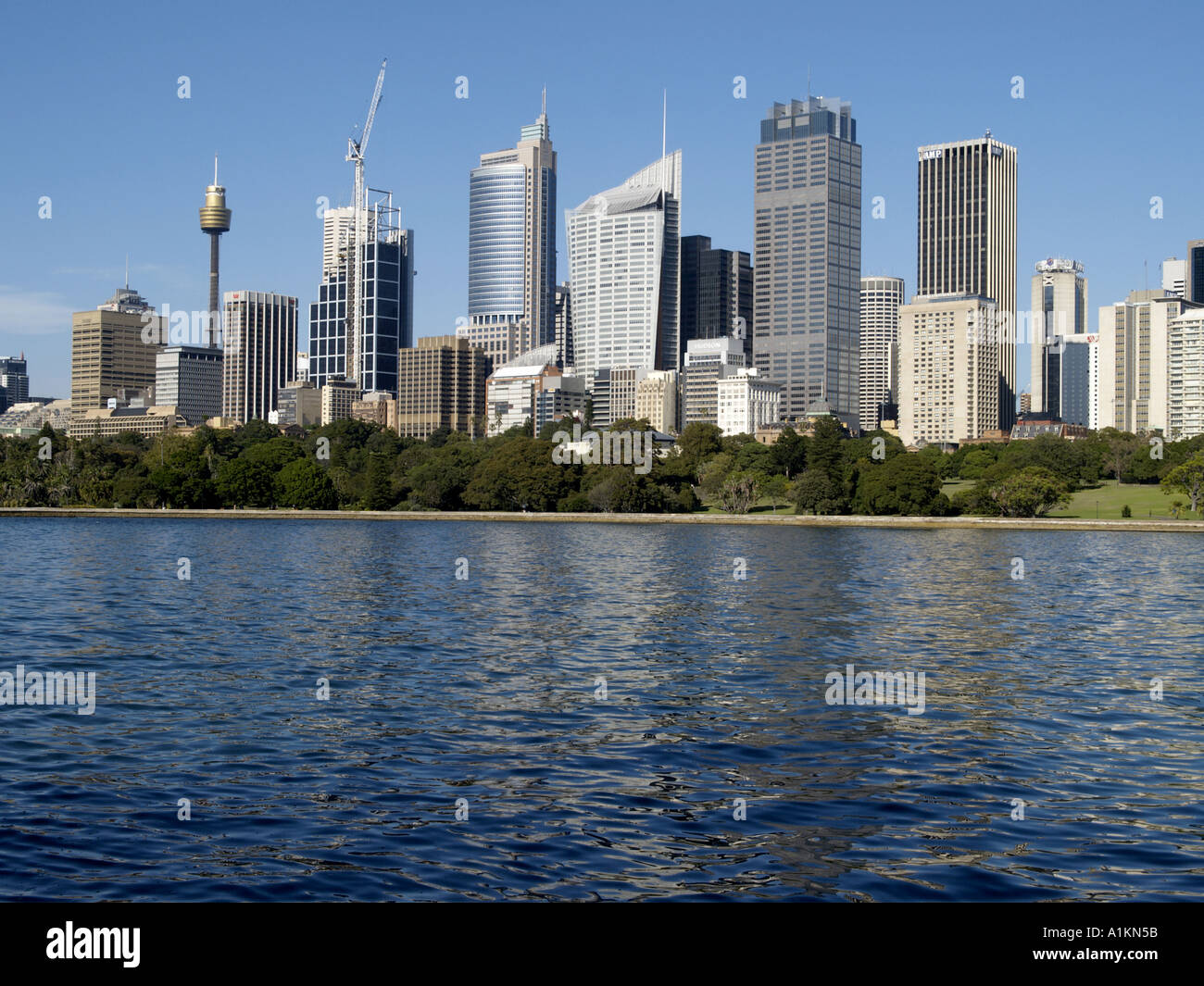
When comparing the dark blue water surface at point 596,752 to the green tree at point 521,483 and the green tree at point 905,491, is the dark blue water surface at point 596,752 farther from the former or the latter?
the green tree at point 521,483

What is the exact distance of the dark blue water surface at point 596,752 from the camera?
15703mm

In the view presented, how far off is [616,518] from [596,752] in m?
140

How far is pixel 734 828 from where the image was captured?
58.2ft

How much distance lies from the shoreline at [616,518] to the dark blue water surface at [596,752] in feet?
313

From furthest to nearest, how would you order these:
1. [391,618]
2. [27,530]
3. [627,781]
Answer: [27,530] → [391,618] → [627,781]

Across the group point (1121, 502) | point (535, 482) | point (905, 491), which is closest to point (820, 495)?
point (905, 491)

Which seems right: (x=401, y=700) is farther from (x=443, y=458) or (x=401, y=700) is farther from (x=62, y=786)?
(x=443, y=458)

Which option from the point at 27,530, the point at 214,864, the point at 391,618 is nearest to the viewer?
the point at 214,864

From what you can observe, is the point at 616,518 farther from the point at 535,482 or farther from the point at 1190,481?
the point at 1190,481

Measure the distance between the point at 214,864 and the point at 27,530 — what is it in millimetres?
120384

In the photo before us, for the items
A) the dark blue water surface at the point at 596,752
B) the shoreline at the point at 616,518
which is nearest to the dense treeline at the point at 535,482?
the shoreline at the point at 616,518

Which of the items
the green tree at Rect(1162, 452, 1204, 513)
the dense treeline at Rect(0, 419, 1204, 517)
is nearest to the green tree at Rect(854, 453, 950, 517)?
the dense treeline at Rect(0, 419, 1204, 517)
